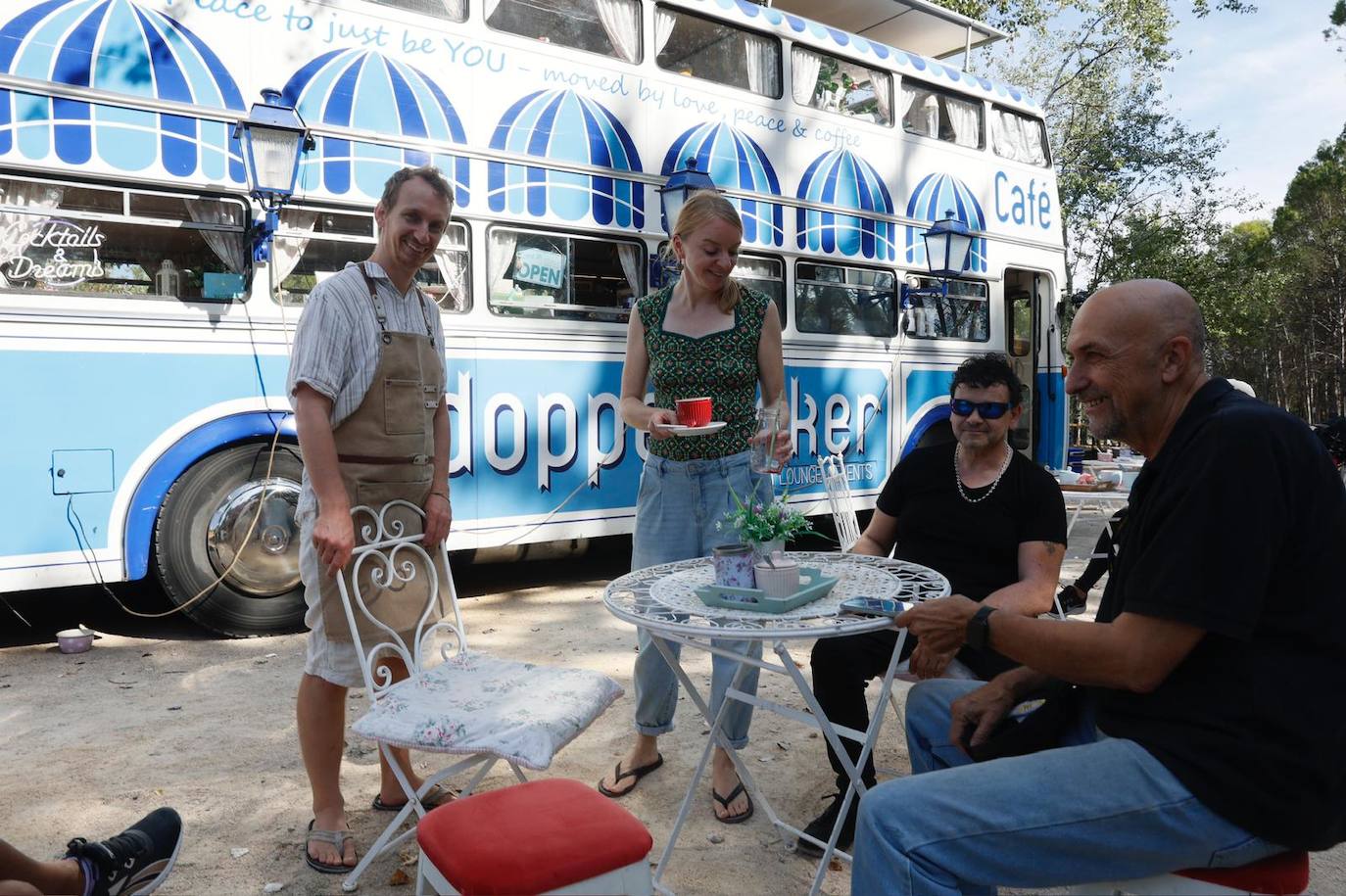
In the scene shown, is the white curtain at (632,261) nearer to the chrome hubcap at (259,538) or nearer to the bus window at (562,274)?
the bus window at (562,274)

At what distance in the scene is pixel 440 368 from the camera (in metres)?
2.85

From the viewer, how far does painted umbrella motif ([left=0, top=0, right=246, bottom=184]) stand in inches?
165

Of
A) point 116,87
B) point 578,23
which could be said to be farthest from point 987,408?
point 578,23

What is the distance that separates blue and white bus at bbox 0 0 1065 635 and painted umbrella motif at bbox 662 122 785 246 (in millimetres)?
22

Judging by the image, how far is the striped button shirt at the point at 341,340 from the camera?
247 cm

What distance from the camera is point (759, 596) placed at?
85.4 inches

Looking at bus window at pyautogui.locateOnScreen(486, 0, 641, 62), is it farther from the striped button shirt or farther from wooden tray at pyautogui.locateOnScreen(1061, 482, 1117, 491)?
wooden tray at pyautogui.locateOnScreen(1061, 482, 1117, 491)

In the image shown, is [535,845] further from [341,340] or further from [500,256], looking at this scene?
[500,256]

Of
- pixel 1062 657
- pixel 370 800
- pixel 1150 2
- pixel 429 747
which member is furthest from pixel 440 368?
pixel 1150 2

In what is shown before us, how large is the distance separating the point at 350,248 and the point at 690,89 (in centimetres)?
267

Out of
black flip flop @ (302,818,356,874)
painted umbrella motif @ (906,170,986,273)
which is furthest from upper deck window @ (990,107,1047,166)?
black flip flop @ (302,818,356,874)

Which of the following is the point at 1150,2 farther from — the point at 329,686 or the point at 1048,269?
the point at 329,686

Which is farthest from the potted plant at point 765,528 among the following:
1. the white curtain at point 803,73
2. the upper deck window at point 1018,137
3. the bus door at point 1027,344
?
the bus door at point 1027,344

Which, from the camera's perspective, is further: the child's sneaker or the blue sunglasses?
the blue sunglasses
